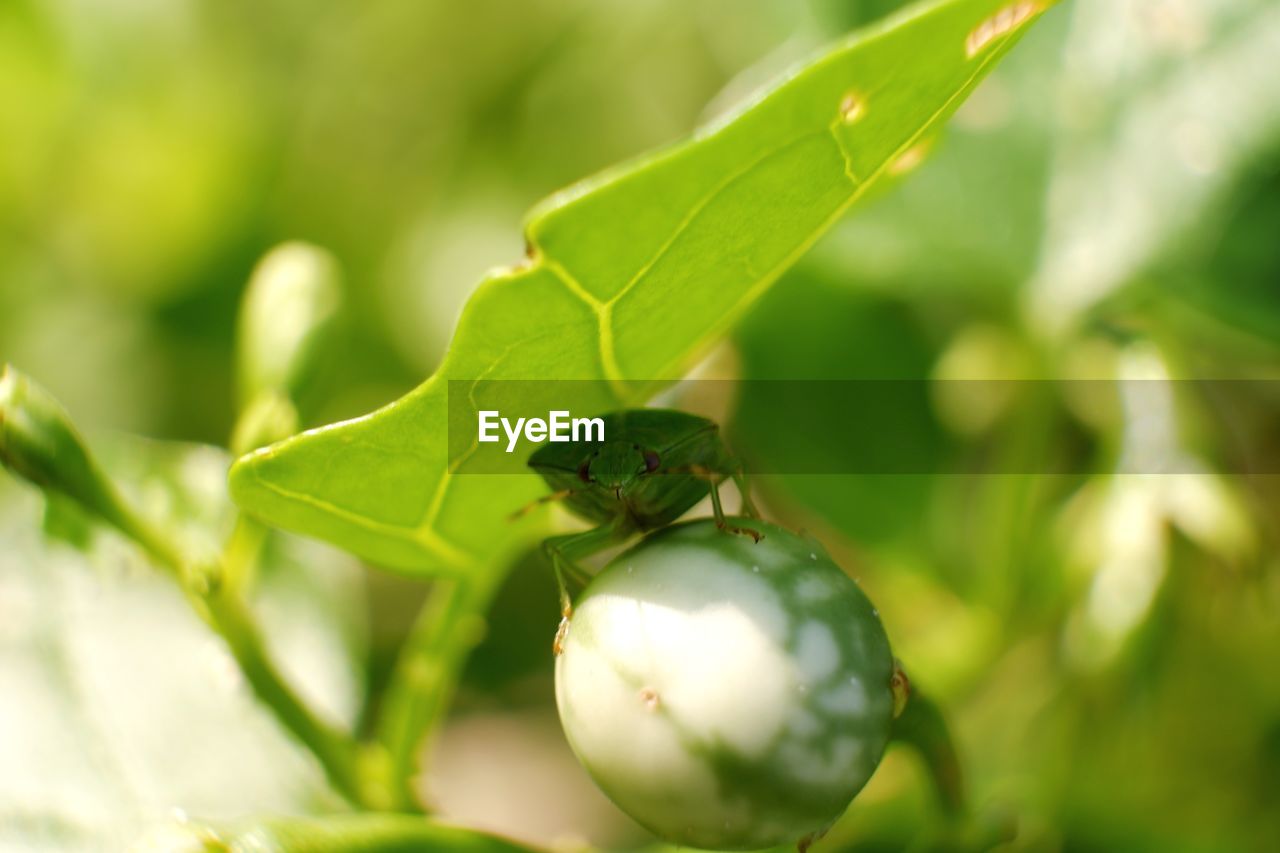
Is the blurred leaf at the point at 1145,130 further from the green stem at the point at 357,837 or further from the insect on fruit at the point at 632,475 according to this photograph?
the green stem at the point at 357,837

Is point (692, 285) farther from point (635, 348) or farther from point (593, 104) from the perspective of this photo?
point (593, 104)

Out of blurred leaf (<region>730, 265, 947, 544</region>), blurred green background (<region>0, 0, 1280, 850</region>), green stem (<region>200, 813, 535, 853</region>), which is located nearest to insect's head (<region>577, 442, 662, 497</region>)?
green stem (<region>200, 813, 535, 853</region>)

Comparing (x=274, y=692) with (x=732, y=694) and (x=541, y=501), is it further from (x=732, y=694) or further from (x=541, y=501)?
(x=732, y=694)

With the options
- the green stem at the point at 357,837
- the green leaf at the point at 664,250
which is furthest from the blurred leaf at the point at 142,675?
the green leaf at the point at 664,250

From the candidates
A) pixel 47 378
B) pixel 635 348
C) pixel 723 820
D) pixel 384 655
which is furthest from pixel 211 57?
pixel 723 820

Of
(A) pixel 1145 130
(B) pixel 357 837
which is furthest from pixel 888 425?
(B) pixel 357 837

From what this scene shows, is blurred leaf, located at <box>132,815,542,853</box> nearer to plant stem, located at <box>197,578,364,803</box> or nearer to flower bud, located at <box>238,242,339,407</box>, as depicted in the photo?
plant stem, located at <box>197,578,364,803</box>
